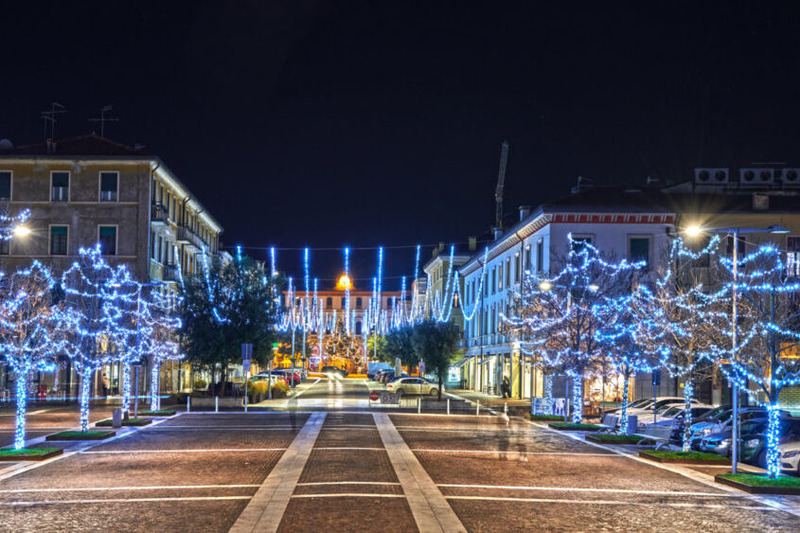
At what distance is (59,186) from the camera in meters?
55.9

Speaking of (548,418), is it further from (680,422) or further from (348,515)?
(348,515)

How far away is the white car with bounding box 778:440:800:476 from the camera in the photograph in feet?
71.5

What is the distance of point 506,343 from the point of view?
61344mm

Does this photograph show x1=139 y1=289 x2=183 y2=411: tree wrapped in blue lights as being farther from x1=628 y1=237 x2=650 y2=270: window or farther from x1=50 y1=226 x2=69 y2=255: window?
x1=628 y1=237 x2=650 y2=270: window

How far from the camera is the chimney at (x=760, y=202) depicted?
51.3 metres

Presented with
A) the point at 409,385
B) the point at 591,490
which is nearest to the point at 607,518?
the point at 591,490

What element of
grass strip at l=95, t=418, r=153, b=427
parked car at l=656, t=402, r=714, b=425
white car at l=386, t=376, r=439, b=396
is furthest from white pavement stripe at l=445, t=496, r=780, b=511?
white car at l=386, t=376, r=439, b=396

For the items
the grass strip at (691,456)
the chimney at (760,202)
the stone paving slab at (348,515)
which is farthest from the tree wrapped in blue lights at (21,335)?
the chimney at (760,202)

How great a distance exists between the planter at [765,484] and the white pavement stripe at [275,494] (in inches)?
348

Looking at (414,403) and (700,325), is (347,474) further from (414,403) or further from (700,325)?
(414,403)

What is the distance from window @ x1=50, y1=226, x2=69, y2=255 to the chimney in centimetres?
3973

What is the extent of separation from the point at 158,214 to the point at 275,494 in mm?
42836

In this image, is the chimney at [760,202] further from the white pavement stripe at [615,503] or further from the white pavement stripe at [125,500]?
the white pavement stripe at [125,500]

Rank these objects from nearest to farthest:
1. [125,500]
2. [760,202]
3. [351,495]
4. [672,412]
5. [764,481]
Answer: [125,500] → [351,495] → [764,481] → [672,412] → [760,202]
